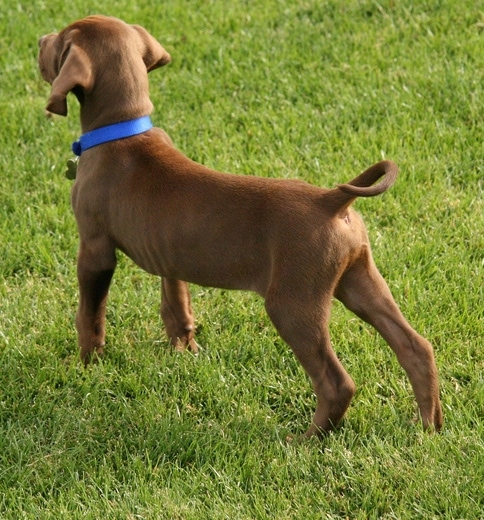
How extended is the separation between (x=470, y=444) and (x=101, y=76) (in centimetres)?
218

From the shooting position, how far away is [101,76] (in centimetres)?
443

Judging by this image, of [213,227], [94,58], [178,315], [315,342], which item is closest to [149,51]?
[94,58]

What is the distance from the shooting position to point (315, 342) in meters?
3.99

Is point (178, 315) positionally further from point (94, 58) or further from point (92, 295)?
point (94, 58)

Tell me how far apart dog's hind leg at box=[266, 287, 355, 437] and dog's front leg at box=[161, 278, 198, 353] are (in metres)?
0.84

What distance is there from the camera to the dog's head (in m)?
4.32

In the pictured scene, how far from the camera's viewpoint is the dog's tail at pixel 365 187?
3.77 meters

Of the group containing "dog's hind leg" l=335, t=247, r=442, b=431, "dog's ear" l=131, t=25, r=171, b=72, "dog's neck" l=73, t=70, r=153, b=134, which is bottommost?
"dog's hind leg" l=335, t=247, r=442, b=431

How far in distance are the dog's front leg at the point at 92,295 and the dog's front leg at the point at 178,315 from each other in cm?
30

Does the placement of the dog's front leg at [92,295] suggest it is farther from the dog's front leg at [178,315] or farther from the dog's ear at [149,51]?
the dog's ear at [149,51]

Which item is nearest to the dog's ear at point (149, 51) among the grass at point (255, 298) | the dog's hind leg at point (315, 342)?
the grass at point (255, 298)

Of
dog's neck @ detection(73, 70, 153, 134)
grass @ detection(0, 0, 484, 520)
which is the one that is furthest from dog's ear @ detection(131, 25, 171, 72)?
grass @ detection(0, 0, 484, 520)

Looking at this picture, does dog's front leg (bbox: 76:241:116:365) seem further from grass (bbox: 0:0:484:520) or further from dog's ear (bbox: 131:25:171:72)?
dog's ear (bbox: 131:25:171:72)

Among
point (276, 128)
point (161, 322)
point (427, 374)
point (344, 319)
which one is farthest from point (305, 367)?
point (276, 128)
